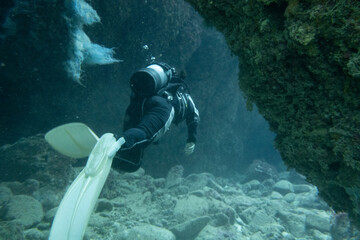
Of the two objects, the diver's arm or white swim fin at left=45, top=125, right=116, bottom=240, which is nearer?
white swim fin at left=45, top=125, right=116, bottom=240

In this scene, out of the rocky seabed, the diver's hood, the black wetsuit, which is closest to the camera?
the black wetsuit

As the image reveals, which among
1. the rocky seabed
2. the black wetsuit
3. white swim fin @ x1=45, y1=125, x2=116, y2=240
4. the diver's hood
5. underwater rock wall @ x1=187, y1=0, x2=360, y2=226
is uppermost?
underwater rock wall @ x1=187, y1=0, x2=360, y2=226

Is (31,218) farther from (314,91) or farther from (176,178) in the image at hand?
(314,91)

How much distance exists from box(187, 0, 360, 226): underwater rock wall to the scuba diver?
1544 millimetres

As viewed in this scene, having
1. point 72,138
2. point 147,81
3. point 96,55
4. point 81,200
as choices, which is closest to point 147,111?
point 147,81

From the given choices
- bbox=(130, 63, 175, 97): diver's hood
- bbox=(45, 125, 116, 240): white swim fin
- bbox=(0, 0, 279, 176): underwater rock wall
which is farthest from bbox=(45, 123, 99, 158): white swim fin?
bbox=(0, 0, 279, 176): underwater rock wall

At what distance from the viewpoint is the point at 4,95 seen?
22.8ft

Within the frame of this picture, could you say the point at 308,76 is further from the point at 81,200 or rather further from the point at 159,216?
the point at 159,216

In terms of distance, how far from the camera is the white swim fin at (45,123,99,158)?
296 centimetres

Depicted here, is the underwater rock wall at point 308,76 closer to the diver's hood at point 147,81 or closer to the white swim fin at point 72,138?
the diver's hood at point 147,81

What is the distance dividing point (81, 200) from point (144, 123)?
4.83 ft

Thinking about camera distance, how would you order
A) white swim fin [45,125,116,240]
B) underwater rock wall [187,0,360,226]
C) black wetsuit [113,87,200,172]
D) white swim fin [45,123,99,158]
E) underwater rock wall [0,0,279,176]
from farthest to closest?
underwater rock wall [0,0,279,176], black wetsuit [113,87,200,172], white swim fin [45,123,99,158], white swim fin [45,125,116,240], underwater rock wall [187,0,360,226]

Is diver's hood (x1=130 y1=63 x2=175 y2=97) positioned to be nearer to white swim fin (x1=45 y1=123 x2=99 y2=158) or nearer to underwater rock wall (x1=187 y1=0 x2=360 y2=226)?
white swim fin (x1=45 y1=123 x2=99 y2=158)

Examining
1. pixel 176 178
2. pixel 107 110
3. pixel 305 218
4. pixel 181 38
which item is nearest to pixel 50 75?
pixel 107 110
